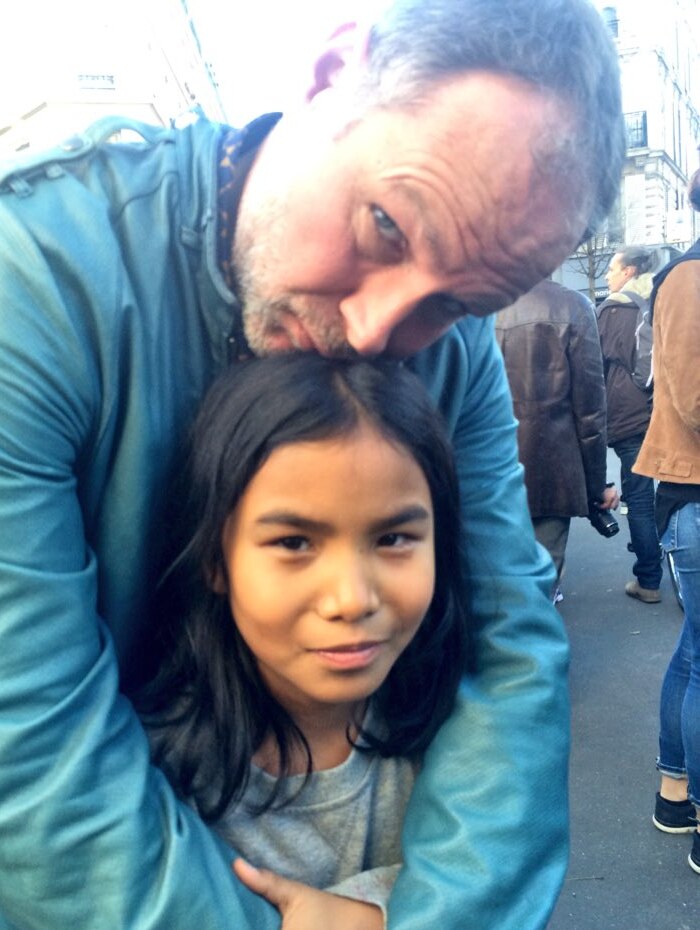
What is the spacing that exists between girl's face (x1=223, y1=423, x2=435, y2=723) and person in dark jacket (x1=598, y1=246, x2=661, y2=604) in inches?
177

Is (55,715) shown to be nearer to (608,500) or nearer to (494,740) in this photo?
(494,740)

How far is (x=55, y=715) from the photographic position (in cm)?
102

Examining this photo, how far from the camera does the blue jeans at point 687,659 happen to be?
9.23 ft

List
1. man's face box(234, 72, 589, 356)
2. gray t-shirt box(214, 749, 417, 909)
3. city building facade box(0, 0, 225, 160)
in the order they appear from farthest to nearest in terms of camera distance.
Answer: city building facade box(0, 0, 225, 160) → gray t-shirt box(214, 749, 417, 909) → man's face box(234, 72, 589, 356)

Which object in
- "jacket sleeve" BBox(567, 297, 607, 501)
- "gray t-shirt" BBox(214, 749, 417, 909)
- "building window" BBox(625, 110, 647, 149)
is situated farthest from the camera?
"building window" BBox(625, 110, 647, 149)

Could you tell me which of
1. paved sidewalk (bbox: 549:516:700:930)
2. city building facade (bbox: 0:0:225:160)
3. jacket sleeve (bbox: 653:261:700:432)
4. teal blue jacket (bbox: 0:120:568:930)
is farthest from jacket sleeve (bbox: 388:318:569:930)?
city building facade (bbox: 0:0:225:160)

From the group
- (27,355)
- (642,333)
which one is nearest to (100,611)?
(27,355)

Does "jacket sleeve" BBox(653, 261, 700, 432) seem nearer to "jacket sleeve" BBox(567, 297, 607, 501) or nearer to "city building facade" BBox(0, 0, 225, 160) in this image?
"jacket sleeve" BBox(567, 297, 607, 501)

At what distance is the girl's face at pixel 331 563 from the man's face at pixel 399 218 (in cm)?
16

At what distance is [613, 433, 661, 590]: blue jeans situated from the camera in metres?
5.54

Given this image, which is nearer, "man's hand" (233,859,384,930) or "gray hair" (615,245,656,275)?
"man's hand" (233,859,384,930)

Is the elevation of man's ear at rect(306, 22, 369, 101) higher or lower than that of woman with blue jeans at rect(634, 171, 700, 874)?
higher

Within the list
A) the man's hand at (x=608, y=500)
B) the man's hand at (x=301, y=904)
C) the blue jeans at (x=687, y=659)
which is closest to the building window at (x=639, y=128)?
the man's hand at (x=608, y=500)

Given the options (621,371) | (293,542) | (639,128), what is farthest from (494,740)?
(639,128)
